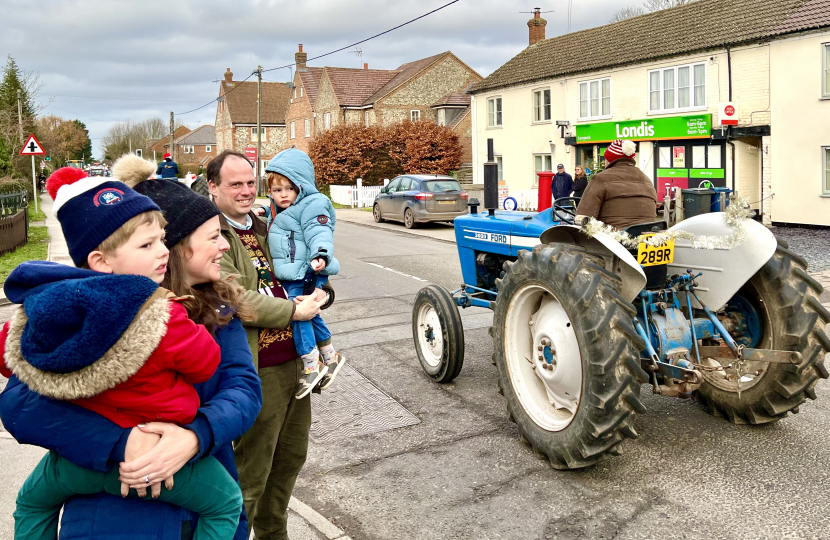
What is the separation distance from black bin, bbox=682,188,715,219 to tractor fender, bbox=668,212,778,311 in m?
0.92

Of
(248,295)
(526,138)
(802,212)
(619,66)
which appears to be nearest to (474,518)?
(248,295)

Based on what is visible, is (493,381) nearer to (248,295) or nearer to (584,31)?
(248,295)

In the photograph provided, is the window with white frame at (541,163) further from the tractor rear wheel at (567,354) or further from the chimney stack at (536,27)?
the tractor rear wheel at (567,354)

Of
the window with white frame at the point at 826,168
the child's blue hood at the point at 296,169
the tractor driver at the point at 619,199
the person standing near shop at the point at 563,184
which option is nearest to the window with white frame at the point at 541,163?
the person standing near shop at the point at 563,184

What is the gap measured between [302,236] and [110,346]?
188cm

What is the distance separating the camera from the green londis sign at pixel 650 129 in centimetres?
2322

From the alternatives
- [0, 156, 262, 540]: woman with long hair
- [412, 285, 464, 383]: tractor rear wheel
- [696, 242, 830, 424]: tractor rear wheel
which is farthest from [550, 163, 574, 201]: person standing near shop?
[0, 156, 262, 540]: woman with long hair

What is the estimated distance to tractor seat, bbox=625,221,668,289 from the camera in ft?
16.3

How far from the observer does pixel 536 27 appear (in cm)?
3316

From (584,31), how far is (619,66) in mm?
4546

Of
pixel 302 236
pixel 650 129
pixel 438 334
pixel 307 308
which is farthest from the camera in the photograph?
pixel 650 129

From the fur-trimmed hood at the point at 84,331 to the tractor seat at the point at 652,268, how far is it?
12.4 ft

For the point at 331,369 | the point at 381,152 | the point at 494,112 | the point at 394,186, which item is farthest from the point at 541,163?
the point at 331,369

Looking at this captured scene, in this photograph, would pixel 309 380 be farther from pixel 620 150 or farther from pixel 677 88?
pixel 677 88
